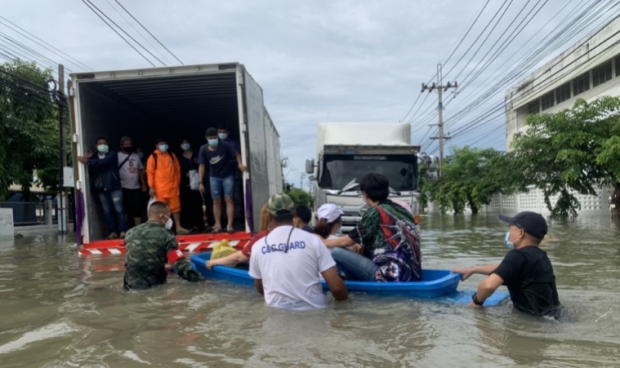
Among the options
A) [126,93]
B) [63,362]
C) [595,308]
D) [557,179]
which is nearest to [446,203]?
[557,179]

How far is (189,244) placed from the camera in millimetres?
8453

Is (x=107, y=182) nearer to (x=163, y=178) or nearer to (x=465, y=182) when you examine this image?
(x=163, y=178)

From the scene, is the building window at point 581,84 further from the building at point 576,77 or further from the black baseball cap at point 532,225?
the black baseball cap at point 532,225

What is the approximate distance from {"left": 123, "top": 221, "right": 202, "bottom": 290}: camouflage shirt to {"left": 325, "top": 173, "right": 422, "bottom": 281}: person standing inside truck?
1946 mm

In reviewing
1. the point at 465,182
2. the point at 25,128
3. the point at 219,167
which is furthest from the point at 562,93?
the point at 219,167

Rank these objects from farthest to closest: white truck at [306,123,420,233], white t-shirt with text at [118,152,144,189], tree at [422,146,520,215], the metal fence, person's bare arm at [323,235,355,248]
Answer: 1. tree at [422,146,520,215]
2. the metal fence
3. white truck at [306,123,420,233]
4. white t-shirt with text at [118,152,144,189]
5. person's bare arm at [323,235,355,248]

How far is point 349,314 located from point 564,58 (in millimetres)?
27558

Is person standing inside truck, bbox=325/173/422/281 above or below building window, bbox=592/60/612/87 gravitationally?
below

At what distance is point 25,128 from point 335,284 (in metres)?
18.7

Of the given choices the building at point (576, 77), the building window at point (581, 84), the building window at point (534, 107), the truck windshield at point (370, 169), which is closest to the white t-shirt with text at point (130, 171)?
the truck windshield at point (370, 169)

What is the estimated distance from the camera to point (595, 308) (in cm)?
483

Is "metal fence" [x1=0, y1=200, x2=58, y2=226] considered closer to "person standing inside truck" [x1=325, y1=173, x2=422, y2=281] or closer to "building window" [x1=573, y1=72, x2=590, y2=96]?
"person standing inside truck" [x1=325, y1=173, x2=422, y2=281]

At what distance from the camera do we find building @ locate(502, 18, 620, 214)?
23.5 meters

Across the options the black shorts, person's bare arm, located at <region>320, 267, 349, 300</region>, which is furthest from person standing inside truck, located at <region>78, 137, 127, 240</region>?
person's bare arm, located at <region>320, 267, 349, 300</region>
